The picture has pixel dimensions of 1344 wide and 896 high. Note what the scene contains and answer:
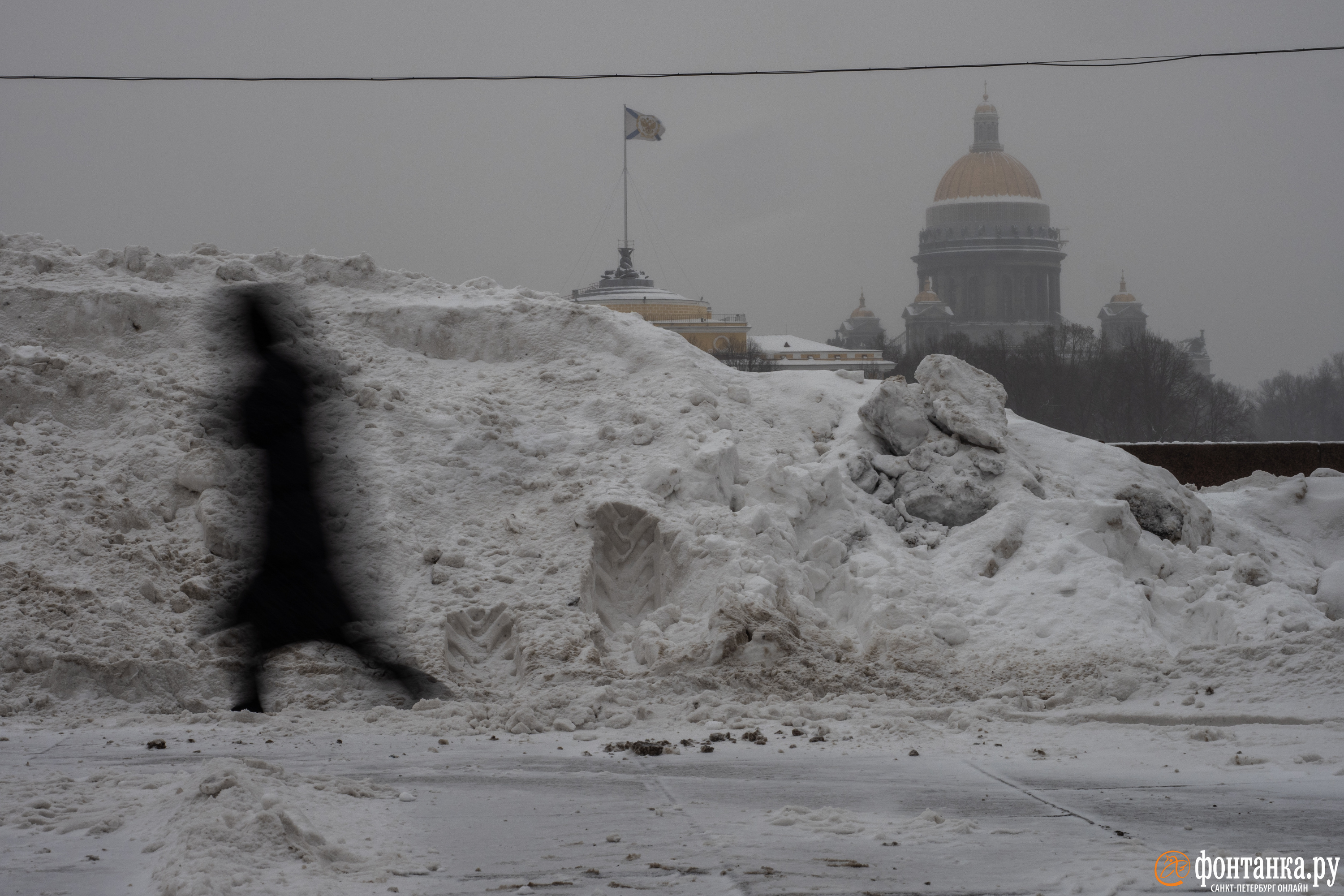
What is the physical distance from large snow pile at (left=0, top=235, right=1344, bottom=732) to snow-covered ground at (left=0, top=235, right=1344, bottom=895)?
34mm

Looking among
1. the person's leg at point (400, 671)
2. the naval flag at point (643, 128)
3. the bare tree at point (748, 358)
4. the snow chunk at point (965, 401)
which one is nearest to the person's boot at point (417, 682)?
the person's leg at point (400, 671)

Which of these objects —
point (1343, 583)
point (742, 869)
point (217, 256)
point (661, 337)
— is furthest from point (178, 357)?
point (1343, 583)

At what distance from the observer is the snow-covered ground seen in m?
4.81

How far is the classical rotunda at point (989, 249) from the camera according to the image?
10862 cm

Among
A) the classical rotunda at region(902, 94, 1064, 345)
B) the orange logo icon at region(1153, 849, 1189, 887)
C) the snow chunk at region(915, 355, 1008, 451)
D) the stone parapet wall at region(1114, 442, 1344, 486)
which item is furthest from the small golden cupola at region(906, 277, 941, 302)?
the orange logo icon at region(1153, 849, 1189, 887)

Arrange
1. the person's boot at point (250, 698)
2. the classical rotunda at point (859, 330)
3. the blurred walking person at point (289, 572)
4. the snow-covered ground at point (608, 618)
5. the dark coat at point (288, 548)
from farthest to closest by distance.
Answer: the classical rotunda at point (859, 330) < the dark coat at point (288, 548) < the blurred walking person at point (289, 572) < the person's boot at point (250, 698) < the snow-covered ground at point (608, 618)

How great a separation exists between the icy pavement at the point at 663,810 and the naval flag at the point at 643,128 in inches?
1083

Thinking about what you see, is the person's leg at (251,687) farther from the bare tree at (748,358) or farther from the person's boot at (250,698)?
the bare tree at (748,358)

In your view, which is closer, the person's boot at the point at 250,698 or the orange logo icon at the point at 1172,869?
the orange logo icon at the point at 1172,869

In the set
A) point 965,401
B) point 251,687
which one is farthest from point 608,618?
point 965,401

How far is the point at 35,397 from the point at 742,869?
296 inches

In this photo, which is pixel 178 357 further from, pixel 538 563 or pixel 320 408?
pixel 538 563

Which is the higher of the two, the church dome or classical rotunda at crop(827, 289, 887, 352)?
the church dome

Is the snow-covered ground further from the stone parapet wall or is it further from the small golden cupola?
the small golden cupola
